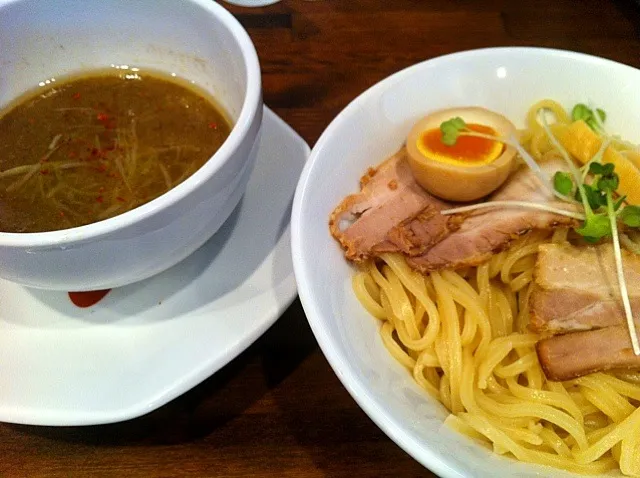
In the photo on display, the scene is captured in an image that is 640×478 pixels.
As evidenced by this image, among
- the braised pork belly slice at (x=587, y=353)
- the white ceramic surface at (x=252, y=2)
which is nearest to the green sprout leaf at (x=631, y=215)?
the braised pork belly slice at (x=587, y=353)

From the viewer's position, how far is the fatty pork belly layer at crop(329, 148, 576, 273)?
4.69 ft

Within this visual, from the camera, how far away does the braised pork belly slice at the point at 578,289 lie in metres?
1.28

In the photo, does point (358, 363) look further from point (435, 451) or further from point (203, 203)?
point (203, 203)

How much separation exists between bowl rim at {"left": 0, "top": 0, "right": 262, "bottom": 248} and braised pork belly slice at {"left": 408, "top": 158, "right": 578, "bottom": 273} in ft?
1.81

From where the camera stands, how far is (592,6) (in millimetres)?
2457

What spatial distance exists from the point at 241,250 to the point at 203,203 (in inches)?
11.6

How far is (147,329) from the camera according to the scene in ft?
4.31

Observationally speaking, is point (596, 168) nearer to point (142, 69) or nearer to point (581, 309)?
point (581, 309)

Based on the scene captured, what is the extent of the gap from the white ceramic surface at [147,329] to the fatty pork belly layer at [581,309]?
22.5 inches

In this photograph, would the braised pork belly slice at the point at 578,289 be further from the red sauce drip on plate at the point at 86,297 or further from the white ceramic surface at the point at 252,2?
the white ceramic surface at the point at 252,2

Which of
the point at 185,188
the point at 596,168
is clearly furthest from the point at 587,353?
the point at 185,188

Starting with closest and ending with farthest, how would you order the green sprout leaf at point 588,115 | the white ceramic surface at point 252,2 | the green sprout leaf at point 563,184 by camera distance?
the green sprout leaf at point 563,184 < the green sprout leaf at point 588,115 < the white ceramic surface at point 252,2

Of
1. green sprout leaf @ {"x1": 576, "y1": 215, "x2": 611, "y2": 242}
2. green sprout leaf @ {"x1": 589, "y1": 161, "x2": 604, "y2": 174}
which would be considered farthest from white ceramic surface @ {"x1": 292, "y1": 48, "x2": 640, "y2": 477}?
green sprout leaf @ {"x1": 576, "y1": 215, "x2": 611, "y2": 242}

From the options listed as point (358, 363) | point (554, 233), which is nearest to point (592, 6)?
point (554, 233)
